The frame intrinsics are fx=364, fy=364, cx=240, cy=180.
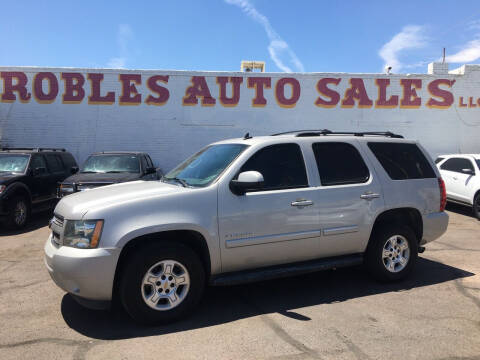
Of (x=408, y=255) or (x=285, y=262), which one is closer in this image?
(x=285, y=262)

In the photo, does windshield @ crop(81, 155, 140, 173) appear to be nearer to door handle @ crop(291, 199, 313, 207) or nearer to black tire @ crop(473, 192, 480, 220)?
door handle @ crop(291, 199, 313, 207)

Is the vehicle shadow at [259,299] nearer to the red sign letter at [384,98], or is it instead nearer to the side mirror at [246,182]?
the side mirror at [246,182]

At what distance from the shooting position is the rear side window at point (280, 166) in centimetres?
402

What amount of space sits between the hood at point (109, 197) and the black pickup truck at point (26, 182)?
15.4ft

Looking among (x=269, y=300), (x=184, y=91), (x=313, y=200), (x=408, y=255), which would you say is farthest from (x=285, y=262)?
(x=184, y=91)

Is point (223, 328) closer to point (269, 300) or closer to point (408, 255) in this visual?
point (269, 300)

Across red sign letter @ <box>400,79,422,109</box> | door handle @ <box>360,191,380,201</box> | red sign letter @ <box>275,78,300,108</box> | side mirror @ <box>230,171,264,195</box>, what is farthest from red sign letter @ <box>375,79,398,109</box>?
side mirror @ <box>230,171,264,195</box>

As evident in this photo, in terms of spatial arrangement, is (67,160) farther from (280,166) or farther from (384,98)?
A: (384,98)

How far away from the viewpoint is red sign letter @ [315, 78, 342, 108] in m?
13.8

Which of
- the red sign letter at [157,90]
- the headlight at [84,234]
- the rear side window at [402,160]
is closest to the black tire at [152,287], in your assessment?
the headlight at [84,234]

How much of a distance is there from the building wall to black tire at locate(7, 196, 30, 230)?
5.33 metres

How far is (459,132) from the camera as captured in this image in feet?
46.5

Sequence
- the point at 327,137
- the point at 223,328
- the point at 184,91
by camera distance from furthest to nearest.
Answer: the point at 184,91 → the point at 327,137 → the point at 223,328

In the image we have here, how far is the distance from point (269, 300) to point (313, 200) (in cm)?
124
